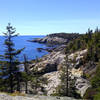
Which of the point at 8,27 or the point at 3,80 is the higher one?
the point at 8,27

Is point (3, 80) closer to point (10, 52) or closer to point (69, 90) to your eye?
point (10, 52)

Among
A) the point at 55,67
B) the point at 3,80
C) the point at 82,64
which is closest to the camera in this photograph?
the point at 3,80

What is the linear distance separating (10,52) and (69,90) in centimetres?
1201

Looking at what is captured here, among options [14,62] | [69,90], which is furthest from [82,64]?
[14,62]

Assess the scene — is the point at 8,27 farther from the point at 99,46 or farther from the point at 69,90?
the point at 99,46

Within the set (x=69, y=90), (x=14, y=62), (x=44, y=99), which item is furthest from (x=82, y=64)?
(x=44, y=99)

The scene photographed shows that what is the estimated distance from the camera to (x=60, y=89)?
2273 centimetres

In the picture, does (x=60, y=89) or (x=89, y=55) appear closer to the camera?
(x=60, y=89)

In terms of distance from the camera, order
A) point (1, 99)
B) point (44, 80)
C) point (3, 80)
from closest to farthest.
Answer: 1. point (1, 99)
2. point (3, 80)
3. point (44, 80)

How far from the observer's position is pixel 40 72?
4628cm

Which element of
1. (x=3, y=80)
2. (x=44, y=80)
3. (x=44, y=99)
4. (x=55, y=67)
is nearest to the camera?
(x=44, y=99)

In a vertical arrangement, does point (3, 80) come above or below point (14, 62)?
below

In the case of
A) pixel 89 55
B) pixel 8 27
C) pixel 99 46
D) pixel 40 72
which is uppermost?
pixel 8 27

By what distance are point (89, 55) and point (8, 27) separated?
112 feet
